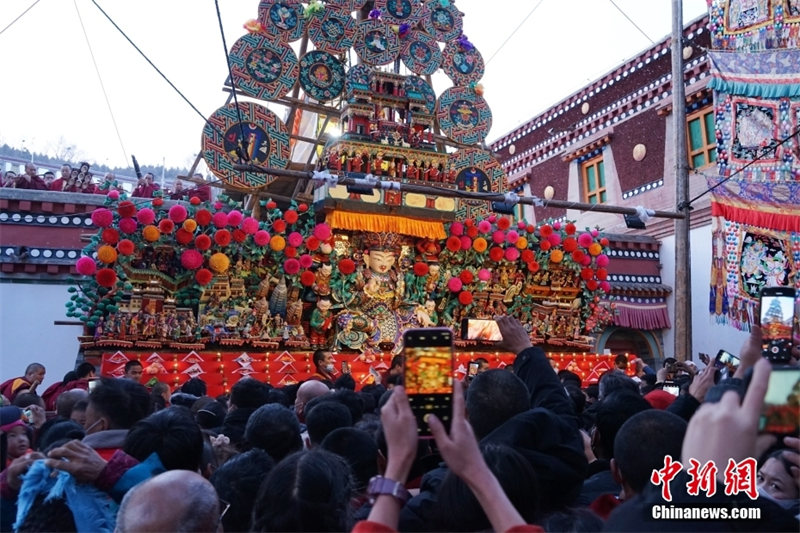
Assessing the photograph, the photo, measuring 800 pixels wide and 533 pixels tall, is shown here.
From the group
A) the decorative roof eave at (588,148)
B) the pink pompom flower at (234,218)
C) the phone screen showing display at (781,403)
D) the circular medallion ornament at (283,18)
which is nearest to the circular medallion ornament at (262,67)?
the circular medallion ornament at (283,18)

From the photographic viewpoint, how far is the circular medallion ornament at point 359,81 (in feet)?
46.9

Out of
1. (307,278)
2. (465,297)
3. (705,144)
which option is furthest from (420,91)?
(705,144)

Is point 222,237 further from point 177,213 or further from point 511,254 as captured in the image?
point 511,254

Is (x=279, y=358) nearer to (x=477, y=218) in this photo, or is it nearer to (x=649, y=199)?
(x=477, y=218)

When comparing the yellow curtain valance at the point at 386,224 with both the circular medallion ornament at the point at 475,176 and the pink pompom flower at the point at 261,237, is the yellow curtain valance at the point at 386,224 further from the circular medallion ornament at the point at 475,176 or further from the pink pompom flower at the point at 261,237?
the pink pompom flower at the point at 261,237

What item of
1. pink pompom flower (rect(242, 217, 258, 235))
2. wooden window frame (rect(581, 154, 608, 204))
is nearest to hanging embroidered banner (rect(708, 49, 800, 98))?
wooden window frame (rect(581, 154, 608, 204))

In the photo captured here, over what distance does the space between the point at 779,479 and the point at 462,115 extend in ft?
47.1

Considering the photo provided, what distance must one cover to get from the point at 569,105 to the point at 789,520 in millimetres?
22633

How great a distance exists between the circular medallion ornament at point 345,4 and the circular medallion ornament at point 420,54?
1.36m

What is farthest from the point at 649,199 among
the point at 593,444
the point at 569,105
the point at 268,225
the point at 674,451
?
the point at 674,451

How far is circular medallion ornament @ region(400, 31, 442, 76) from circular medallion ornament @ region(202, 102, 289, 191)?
415 cm

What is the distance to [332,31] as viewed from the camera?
1508 centimetres

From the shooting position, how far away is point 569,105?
2317 centimetres

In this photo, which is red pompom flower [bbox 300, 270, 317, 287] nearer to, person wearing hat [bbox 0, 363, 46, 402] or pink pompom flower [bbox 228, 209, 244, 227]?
pink pompom flower [bbox 228, 209, 244, 227]
